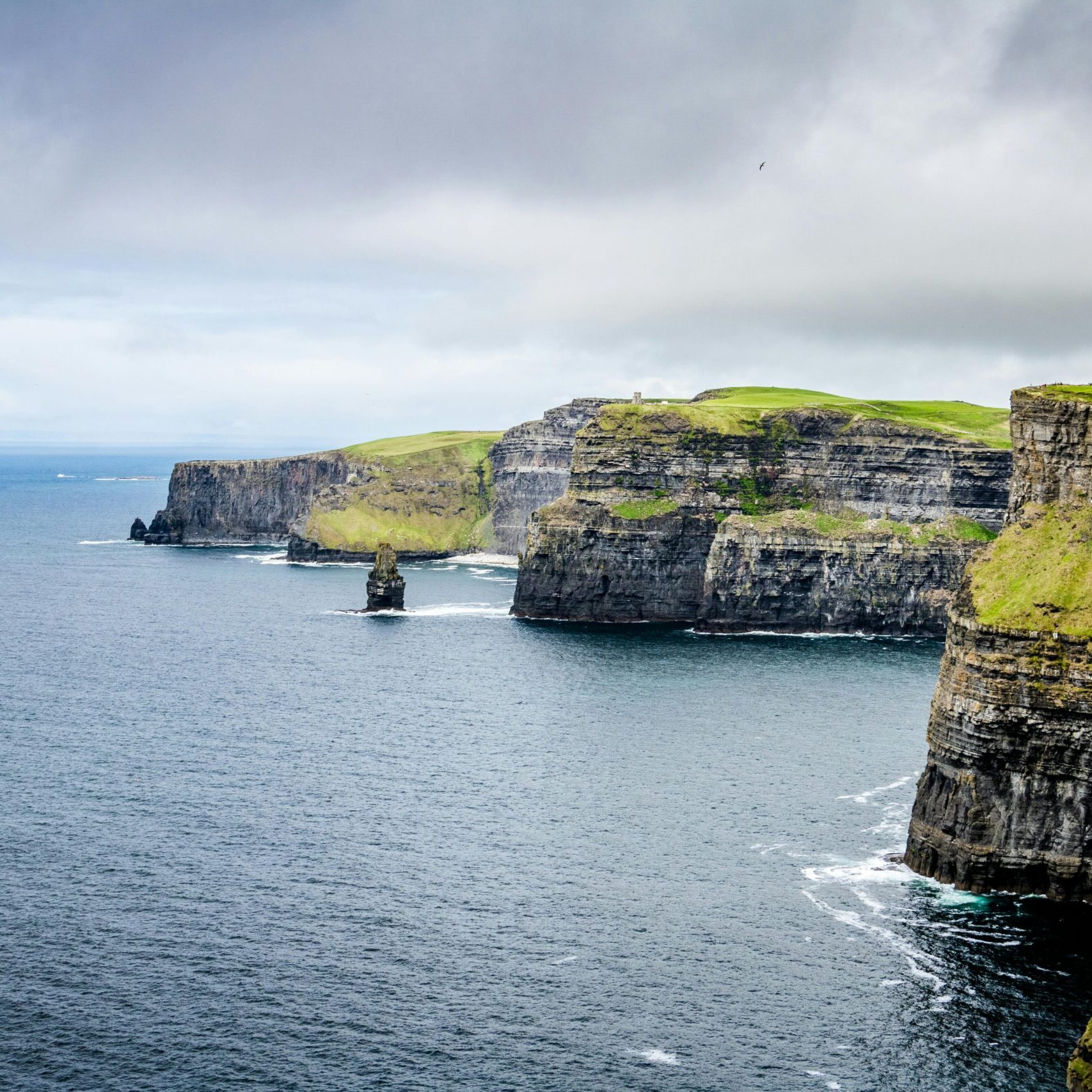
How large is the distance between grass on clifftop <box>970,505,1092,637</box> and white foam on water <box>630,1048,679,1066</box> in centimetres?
3755

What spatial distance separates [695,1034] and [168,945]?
1234 inches

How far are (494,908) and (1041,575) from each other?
42719 mm

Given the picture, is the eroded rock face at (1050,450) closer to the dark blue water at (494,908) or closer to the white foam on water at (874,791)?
the white foam on water at (874,791)

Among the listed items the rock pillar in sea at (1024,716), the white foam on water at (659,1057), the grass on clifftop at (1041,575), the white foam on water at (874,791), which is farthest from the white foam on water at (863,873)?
the white foam on water at (659,1057)

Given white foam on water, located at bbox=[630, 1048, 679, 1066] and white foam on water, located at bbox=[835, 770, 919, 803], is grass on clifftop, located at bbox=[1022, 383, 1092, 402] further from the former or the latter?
white foam on water, located at bbox=[630, 1048, 679, 1066]

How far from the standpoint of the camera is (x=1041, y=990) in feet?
255

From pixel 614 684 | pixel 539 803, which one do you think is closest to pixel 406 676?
pixel 614 684

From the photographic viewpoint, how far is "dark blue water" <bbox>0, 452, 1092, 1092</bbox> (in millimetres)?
71438

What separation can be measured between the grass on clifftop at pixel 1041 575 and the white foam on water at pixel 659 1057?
37.5 metres

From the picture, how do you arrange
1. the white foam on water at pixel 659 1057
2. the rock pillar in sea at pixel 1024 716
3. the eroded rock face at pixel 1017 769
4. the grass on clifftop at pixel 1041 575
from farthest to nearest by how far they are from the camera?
the grass on clifftop at pixel 1041 575, the rock pillar in sea at pixel 1024 716, the eroded rock face at pixel 1017 769, the white foam on water at pixel 659 1057

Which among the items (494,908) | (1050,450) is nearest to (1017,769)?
(1050,450)

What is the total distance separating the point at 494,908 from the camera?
90375 mm

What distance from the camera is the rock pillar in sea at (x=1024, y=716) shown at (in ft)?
291

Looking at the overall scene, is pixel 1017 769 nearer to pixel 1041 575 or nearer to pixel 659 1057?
pixel 1041 575
